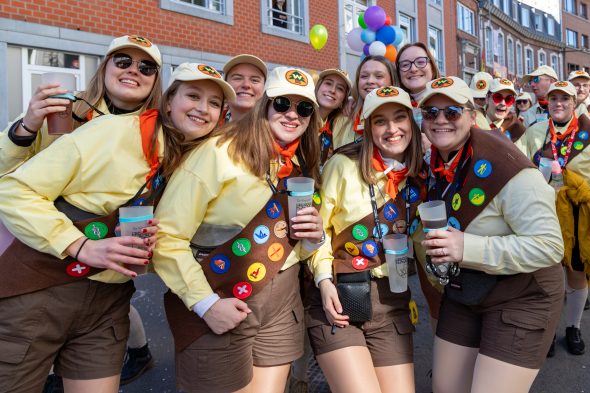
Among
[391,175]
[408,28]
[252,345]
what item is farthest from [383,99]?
[408,28]

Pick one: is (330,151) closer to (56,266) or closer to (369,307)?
(369,307)

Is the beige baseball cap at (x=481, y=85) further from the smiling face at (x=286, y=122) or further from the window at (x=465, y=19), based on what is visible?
the window at (x=465, y=19)

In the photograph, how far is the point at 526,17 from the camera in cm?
3641

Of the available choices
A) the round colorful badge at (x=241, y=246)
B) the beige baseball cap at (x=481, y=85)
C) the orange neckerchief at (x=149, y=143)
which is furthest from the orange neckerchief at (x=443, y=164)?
the beige baseball cap at (x=481, y=85)

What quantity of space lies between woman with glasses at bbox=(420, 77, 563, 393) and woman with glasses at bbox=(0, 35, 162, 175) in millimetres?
1714

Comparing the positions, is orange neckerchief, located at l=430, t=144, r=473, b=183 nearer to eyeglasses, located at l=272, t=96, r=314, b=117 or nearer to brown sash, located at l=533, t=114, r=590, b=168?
eyeglasses, located at l=272, t=96, r=314, b=117

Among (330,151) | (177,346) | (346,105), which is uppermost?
(346,105)

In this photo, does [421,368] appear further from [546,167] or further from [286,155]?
[286,155]

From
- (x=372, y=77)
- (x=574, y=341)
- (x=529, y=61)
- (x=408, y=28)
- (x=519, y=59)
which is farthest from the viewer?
(x=529, y=61)

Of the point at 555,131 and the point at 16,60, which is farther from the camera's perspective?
the point at 16,60

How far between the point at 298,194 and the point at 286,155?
0.33 metres

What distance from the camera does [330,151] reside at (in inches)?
159

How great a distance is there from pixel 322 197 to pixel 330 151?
4.20 ft

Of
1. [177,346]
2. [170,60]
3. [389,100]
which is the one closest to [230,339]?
[177,346]
